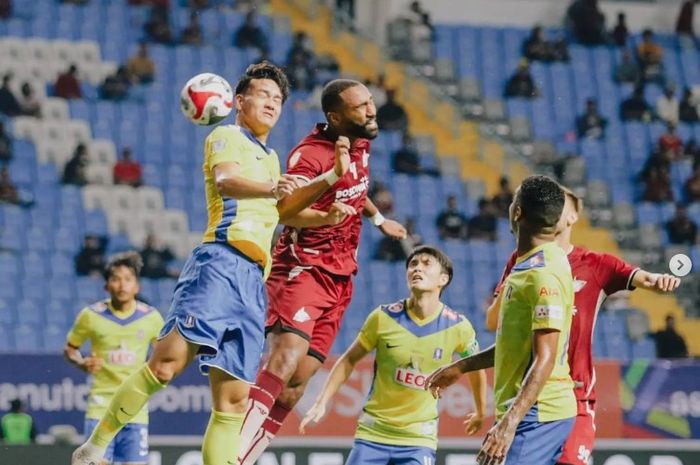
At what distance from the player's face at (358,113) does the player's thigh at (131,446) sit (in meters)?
4.13

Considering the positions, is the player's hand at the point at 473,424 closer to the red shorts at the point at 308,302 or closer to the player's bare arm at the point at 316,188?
the red shorts at the point at 308,302

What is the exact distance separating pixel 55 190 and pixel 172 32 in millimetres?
4314

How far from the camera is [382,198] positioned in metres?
19.5

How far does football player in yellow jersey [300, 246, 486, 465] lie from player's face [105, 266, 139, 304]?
3364 millimetres

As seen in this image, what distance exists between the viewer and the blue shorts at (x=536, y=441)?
20.6 ft

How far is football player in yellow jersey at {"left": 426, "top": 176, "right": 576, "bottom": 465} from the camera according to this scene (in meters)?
6.04

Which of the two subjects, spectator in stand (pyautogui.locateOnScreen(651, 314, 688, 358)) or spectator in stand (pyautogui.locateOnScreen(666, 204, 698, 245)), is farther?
spectator in stand (pyautogui.locateOnScreen(666, 204, 698, 245))

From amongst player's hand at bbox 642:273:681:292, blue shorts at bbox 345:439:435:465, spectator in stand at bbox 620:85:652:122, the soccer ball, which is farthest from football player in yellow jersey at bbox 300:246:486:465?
spectator in stand at bbox 620:85:652:122

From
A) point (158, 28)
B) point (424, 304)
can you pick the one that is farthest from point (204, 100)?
point (158, 28)

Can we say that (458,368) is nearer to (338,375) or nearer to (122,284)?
(338,375)

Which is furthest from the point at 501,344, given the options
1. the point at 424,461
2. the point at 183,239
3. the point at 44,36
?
the point at 44,36

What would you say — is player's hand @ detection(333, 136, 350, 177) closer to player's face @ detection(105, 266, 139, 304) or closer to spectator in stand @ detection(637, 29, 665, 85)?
player's face @ detection(105, 266, 139, 304)

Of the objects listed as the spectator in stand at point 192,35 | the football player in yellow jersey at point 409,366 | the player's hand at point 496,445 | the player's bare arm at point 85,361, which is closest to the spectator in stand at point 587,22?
the spectator in stand at point 192,35

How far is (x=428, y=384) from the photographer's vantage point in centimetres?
672
